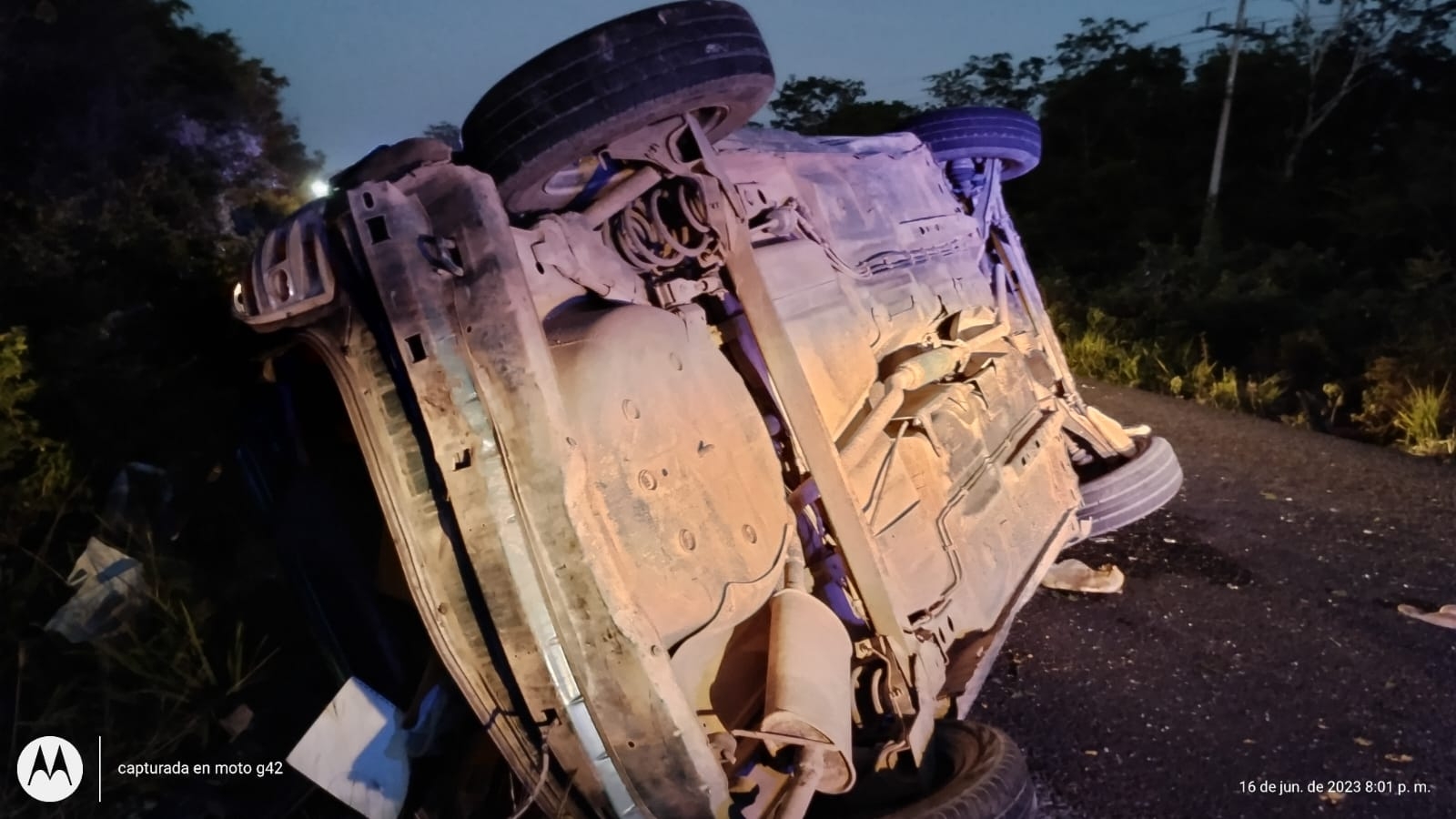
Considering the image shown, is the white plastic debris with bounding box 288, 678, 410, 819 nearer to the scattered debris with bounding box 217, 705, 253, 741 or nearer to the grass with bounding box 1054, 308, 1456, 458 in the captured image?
the scattered debris with bounding box 217, 705, 253, 741

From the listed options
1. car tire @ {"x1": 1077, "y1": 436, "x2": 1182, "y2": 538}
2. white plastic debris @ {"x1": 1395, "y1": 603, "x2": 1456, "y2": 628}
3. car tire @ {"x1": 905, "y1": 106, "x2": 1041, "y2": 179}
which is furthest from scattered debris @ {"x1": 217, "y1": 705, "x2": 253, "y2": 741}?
white plastic debris @ {"x1": 1395, "y1": 603, "x2": 1456, "y2": 628}

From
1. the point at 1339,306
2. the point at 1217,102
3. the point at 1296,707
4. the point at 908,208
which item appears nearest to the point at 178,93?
the point at 908,208

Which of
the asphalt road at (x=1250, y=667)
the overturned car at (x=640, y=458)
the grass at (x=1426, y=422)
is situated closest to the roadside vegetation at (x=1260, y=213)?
the grass at (x=1426, y=422)

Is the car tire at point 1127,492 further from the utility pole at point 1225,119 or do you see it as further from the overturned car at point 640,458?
the utility pole at point 1225,119

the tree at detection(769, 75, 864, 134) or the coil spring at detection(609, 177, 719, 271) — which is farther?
the tree at detection(769, 75, 864, 134)

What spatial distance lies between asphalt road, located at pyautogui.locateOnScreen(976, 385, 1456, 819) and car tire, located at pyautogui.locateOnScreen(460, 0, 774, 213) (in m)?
2.04

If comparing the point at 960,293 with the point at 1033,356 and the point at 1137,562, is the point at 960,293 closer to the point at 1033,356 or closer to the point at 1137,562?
the point at 1033,356

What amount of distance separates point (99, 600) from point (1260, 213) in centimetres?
1663

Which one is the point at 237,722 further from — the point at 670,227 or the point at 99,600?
the point at 670,227

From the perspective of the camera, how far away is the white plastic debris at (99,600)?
3166 millimetres

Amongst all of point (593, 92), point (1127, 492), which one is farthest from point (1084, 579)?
point (593, 92)

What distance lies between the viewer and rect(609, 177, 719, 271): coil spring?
2293 millimetres

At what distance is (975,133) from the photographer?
4.48 metres

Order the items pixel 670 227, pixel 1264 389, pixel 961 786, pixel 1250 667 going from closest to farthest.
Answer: pixel 961 786 < pixel 670 227 < pixel 1250 667 < pixel 1264 389
